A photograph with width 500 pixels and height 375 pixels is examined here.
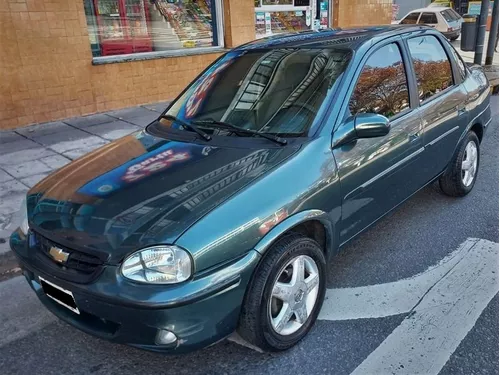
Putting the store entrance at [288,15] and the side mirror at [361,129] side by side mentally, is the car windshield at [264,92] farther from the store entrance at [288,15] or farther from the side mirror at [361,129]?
the store entrance at [288,15]

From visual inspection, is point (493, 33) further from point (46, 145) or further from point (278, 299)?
point (278, 299)

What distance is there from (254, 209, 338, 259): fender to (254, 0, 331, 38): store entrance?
8394mm

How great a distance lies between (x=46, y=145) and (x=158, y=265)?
4836 mm

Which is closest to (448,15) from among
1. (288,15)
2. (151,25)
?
(288,15)

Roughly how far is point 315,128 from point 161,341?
1502mm

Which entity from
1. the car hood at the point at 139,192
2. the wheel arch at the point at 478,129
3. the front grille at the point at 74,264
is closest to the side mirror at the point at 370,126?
the car hood at the point at 139,192

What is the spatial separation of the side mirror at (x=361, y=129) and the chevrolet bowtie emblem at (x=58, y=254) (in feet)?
5.35

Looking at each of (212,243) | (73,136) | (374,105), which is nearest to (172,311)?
(212,243)

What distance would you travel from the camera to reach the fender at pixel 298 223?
232 cm

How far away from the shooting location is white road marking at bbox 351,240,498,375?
2.48 metres

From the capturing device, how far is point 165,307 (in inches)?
81.4

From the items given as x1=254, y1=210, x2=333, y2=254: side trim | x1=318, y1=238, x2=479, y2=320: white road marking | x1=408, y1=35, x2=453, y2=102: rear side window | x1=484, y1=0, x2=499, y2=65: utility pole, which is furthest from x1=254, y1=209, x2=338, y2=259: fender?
x1=484, y1=0, x2=499, y2=65: utility pole

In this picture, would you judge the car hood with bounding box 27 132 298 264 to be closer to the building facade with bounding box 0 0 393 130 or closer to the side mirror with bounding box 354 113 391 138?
the side mirror with bounding box 354 113 391 138

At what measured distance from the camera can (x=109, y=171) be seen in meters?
2.81
